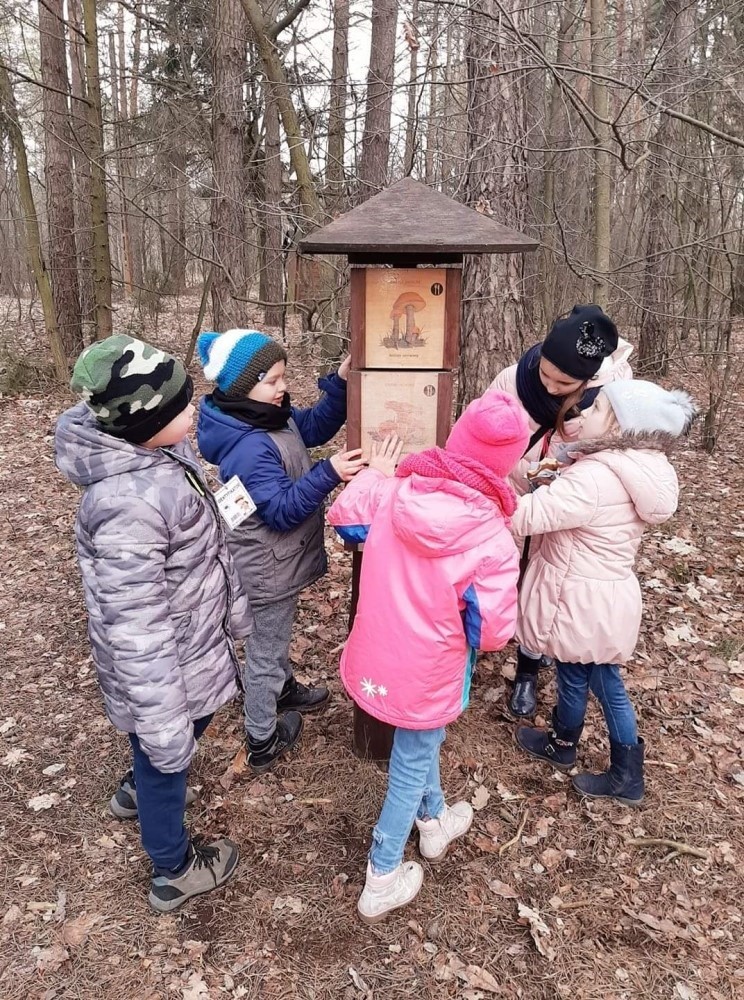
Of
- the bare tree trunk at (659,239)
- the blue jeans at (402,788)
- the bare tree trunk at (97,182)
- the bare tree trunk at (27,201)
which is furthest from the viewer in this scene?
the bare tree trunk at (97,182)

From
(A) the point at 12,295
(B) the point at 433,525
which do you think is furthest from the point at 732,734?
(A) the point at 12,295

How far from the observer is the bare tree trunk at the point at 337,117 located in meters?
6.93

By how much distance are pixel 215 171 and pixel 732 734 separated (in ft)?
26.5

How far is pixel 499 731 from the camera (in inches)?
132

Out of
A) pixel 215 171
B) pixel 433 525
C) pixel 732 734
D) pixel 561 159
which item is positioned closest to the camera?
pixel 433 525

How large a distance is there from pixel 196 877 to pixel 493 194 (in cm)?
444

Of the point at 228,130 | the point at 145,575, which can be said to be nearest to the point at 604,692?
the point at 145,575

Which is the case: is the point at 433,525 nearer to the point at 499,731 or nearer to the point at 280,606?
the point at 280,606

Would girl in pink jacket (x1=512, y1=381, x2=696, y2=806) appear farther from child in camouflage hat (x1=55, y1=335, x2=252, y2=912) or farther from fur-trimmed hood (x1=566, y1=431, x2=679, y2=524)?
child in camouflage hat (x1=55, y1=335, x2=252, y2=912)

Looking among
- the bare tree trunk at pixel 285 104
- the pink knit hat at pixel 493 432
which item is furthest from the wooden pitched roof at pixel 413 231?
the bare tree trunk at pixel 285 104

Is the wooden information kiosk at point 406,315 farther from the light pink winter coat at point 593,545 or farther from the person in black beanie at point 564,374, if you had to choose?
the light pink winter coat at point 593,545

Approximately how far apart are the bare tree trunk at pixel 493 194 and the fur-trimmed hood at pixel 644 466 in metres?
2.62

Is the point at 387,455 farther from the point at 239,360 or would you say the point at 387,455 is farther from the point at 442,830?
the point at 442,830

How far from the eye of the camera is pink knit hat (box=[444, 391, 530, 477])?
1.91m
